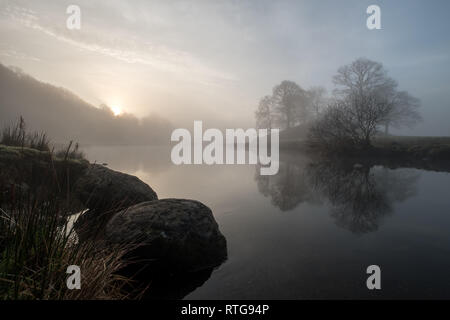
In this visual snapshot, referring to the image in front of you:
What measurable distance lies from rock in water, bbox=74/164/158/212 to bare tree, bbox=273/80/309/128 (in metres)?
44.6

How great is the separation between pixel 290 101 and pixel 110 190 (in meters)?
45.7

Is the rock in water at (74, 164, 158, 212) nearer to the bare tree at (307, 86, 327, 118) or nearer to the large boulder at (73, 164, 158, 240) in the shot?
the large boulder at (73, 164, 158, 240)

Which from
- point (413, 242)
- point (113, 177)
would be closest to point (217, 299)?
point (413, 242)

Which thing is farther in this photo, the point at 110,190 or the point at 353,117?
the point at 353,117

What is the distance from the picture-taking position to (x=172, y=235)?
333cm

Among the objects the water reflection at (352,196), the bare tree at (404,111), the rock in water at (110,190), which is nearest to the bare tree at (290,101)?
the bare tree at (404,111)

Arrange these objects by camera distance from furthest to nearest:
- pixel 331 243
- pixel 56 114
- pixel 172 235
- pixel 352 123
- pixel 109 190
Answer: pixel 56 114
pixel 352 123
pixel 109 190
pixel 331 243
pixel 172 235

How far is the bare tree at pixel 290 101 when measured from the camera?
45.8m

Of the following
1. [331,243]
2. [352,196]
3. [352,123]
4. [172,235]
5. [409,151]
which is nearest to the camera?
[172,235]

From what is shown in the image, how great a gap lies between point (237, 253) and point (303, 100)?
4903cm

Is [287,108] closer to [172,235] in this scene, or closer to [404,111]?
[404,111]

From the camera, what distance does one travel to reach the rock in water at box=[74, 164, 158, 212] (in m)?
5.49

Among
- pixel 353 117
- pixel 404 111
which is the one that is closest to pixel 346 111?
pixel 353 117

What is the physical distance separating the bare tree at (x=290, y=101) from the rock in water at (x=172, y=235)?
4597 cm
